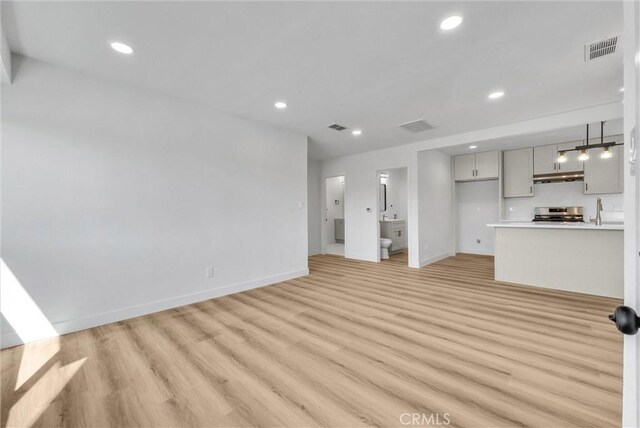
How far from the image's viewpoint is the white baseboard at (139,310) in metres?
2.36

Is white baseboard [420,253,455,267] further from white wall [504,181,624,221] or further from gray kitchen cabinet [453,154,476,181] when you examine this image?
gray kitchen cabinet [453,154,476,181]

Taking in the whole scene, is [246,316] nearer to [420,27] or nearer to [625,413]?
[625,413]

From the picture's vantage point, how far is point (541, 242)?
3898mm

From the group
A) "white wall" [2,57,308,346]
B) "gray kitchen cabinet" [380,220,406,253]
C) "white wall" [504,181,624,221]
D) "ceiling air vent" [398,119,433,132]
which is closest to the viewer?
"white wall" [2,57,308,346]

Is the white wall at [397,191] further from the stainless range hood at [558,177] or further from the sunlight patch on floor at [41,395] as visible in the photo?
the sunlight patch on floor at [41,395]

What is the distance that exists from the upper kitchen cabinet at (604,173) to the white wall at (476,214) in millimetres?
1556

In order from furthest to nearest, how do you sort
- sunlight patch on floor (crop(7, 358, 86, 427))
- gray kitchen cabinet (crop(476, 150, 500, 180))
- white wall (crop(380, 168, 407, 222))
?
white wall (crop(380, 168, 407, 222)), gray kitchen cabinet (crop(476, 150, 500, 180)), sunlight patch on floor (crop(7, 358, 86, 427))

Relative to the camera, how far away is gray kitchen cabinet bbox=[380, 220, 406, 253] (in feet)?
23.4

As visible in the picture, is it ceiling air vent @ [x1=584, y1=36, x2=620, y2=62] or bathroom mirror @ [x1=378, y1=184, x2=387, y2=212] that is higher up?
ceiling air vent @ [x1=584, y1=36, x2=620, y2=62]

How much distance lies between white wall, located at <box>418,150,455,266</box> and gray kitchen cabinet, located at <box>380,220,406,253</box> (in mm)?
1269

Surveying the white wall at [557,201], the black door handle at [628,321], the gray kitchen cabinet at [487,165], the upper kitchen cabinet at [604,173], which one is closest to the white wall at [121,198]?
the black door handle at [628,321]

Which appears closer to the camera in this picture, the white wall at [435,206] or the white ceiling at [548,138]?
the white ceiling at [548,138]

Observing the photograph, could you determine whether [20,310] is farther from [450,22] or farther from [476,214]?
[476,214]

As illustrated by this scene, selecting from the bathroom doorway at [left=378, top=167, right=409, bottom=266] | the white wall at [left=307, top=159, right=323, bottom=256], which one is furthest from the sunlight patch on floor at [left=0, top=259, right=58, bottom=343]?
the bathroom doorway at [left=378, top=167, right=409, bottom=266]
